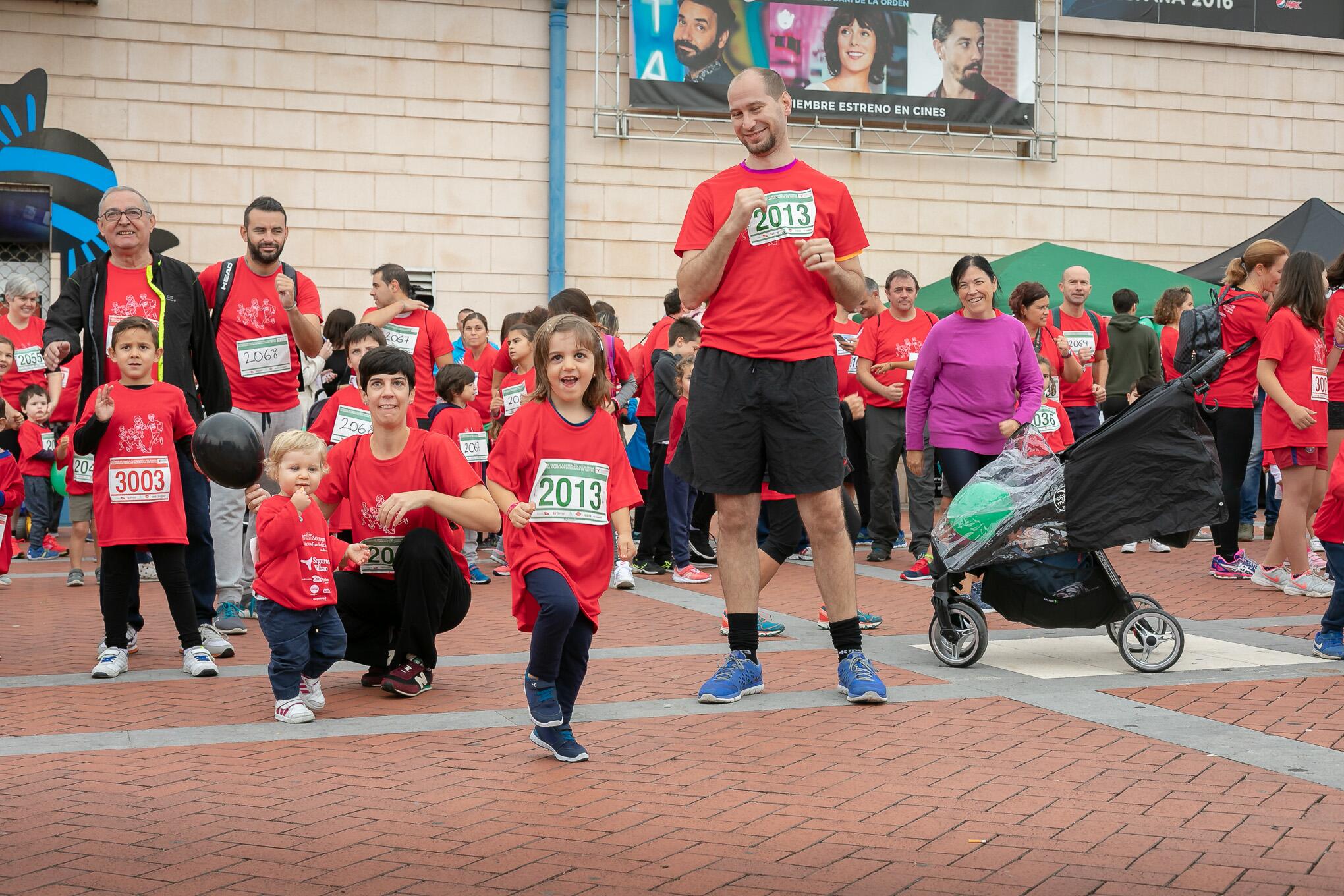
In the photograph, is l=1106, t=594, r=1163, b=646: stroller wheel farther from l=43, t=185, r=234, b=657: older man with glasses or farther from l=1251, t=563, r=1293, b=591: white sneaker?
l=43, t=185, r=234, b=657: older man with glasses

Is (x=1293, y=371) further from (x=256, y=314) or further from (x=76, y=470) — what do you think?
(x=76, y=470)

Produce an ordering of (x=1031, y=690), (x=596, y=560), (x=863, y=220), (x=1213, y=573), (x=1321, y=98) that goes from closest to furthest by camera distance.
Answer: (x=596, y=560), (x=1031, y=690), (x=1213, y=573), (x=863, y=220), (x=1321, y=98)

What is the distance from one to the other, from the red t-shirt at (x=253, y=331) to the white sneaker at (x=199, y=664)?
2.00 metres

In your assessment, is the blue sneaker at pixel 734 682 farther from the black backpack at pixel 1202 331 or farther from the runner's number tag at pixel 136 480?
the black backpack at pixel 1202 331

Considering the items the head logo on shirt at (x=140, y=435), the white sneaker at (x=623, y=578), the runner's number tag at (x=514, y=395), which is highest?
the runner's number tag at (x=514, y=395)

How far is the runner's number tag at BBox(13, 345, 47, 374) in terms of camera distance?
1252 cm

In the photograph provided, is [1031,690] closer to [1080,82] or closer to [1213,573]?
[1213,573]

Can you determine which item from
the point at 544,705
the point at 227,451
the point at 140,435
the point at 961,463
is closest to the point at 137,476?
the point at 140,435

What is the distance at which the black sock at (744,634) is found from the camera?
5895 millimetres

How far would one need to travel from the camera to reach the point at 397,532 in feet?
20.1

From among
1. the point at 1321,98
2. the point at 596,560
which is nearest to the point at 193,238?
the point at 596,560

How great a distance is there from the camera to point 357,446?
6.18 metres

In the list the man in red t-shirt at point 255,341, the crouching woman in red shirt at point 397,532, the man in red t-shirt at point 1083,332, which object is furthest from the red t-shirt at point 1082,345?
the crouching woman in red shirt at point 397,532

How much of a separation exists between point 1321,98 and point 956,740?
17696 millimetres
